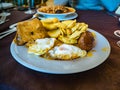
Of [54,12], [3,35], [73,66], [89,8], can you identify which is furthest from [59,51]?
[89,8]

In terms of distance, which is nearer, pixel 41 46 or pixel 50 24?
pixel 41 46

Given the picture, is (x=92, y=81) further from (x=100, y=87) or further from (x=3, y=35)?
(x=3, y=35)

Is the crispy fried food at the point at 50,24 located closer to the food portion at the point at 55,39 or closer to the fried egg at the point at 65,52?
the food portion at the point at 55,39

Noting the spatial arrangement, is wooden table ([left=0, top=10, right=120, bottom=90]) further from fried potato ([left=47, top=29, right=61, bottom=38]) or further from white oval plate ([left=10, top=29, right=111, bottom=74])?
fried potato ([left=47, top=29, right=61, bottom=38])

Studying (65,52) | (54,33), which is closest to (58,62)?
(65,52)

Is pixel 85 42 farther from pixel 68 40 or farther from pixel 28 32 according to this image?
pixel 28 32

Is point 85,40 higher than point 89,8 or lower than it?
higher

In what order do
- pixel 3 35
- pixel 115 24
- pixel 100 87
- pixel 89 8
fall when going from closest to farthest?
pixel 100 87, pixel 3 35, pixel 115 24, pixel 89 8
